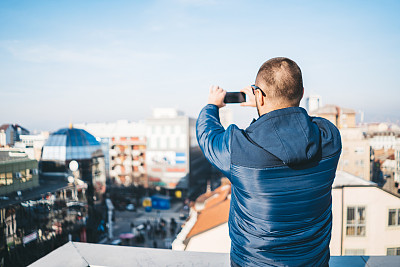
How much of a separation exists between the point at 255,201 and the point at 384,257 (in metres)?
1.51

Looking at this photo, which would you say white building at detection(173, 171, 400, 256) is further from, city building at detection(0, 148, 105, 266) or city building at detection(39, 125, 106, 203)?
city building at detection(39, 125, 106, 203)

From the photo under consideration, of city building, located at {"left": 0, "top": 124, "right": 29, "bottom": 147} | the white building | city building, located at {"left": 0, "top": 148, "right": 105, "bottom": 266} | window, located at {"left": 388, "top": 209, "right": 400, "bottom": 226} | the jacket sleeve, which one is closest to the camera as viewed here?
the jacket sleeve

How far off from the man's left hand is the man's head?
11.4 inches

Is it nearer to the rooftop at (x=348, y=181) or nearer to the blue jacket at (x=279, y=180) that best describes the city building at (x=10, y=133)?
the blue jacket at (x=279, y=180)

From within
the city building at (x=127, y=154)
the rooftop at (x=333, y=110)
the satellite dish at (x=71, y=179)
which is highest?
the rooftop at (x=333, y=110)

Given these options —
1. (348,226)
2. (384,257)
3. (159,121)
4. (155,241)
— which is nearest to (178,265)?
(384,257)

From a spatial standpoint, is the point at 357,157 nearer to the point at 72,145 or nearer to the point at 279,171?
the point at 72,145

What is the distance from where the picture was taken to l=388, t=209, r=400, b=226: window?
26.5 ft

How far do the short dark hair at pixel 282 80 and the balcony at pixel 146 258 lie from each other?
1274mm

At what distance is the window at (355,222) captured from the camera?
27.6 ft

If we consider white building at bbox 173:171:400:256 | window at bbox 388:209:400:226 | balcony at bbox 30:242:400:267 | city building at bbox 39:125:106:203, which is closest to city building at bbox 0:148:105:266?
balcony at bbox 30:242:400:267

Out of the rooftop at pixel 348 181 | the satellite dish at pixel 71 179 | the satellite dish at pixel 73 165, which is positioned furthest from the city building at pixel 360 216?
the satellite dish at pixel 73 165

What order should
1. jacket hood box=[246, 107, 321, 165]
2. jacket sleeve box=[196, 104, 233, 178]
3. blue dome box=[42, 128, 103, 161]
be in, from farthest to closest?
blue dome box=[42, 128, 103, 161] → jacket sleeve box=[196, 104, 233, 178] → jacket hood box=[246, 107, 321, 165]

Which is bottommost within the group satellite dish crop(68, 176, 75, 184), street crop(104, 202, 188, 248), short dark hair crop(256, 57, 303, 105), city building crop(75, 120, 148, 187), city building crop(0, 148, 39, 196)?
street crop(104, 202, 188, 248)
